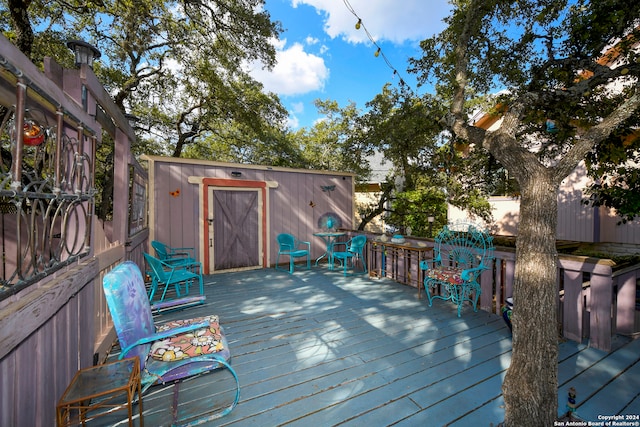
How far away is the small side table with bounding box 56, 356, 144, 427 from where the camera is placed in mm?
1371

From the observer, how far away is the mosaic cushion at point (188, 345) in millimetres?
1764

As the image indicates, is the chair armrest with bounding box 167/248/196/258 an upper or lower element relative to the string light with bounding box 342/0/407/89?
lower

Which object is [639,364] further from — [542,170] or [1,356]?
[1,356]

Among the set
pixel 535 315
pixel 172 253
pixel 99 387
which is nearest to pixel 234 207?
pixel 172 253

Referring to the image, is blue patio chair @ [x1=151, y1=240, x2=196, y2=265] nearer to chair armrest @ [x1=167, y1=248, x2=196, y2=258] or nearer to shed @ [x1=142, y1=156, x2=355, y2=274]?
chair armrest @ [x1=167, y1=248, x2=196, y2=258]

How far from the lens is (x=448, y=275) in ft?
11.6

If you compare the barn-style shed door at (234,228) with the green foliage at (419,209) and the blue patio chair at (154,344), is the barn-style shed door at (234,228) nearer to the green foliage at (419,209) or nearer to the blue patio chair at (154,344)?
the green foliage at (419,209)

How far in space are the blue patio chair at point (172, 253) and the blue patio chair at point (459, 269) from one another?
12.3ft

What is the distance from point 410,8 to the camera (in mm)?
4574

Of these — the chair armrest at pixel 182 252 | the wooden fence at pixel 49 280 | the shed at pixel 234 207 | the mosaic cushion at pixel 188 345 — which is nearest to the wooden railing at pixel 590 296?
the mosaic cushion at pixel 188 345

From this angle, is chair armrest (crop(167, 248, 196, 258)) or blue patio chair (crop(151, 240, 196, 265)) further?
chair armrest (crop(167, 248, 196, 258))

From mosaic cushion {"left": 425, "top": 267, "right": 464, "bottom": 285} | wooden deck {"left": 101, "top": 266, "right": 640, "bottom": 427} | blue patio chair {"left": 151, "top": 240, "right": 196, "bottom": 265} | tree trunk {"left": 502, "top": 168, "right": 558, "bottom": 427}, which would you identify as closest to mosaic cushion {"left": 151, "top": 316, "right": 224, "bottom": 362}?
wooden deck {"left": 101, "top": 266, "right": 640, "bottom": 427}

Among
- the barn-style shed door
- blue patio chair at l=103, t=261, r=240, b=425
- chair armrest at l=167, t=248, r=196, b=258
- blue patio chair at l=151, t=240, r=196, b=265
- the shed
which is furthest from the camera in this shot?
the barn-style shed door

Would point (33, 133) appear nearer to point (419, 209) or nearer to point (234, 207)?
point (234, 207)
